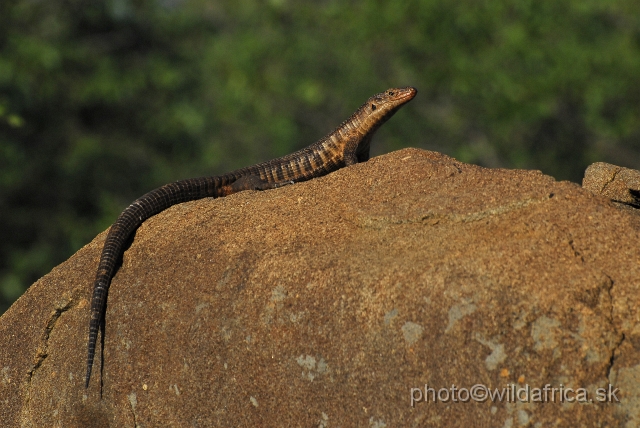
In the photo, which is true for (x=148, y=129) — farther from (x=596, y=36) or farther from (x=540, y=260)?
(x=540, y=260)

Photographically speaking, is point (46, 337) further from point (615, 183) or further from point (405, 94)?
point (615, 183)

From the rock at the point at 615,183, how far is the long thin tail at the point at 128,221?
3592 millimetres

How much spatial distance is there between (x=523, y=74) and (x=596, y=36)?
10.3 feet

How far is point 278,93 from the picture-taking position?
1062 inches

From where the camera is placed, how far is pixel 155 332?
614cm

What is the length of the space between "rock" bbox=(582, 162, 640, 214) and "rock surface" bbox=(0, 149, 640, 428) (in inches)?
58.1

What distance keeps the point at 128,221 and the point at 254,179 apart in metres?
1.66

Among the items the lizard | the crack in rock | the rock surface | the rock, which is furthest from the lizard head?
the crack in rock

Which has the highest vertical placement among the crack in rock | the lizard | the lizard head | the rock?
the lizard head

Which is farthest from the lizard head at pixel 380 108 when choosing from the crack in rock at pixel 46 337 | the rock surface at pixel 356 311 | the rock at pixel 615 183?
the crack in rock at pixel 46 337

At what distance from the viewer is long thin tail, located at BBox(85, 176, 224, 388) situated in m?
6.34

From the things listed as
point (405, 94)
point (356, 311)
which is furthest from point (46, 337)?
point (405, 94)

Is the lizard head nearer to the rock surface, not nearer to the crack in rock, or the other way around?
the rock surface

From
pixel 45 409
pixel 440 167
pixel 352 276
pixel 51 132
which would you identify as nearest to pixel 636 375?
pixel 352 276
